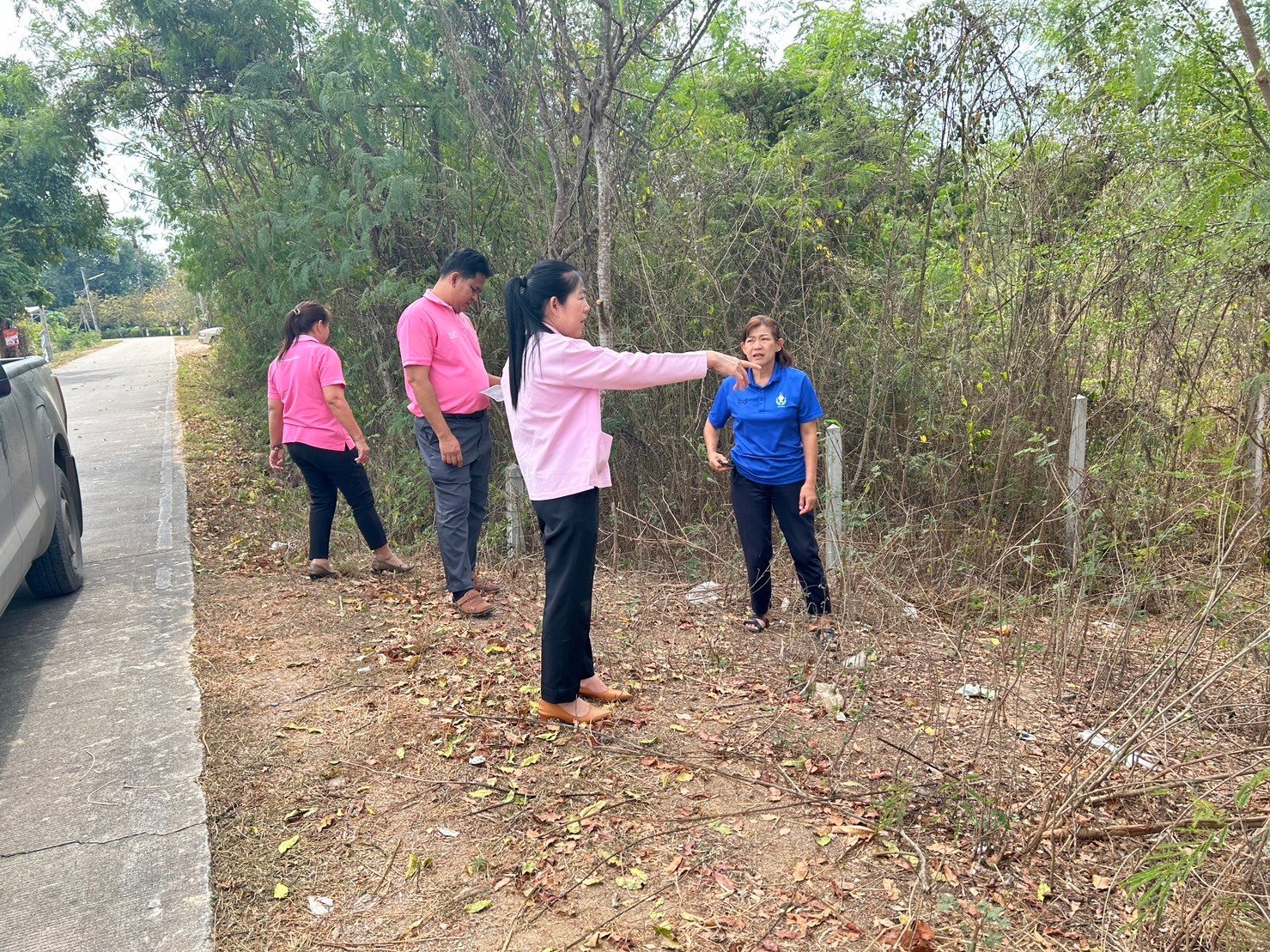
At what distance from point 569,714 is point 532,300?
67.9 inches

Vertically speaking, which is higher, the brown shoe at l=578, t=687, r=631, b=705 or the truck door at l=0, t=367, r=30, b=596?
the truck door at l=0, t=367, r=30, b=596

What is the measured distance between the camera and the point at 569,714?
3.93 meters

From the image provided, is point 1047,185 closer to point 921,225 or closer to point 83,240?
point 921,225

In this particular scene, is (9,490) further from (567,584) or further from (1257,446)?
(1257,446)

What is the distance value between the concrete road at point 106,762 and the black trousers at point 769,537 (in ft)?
9.39

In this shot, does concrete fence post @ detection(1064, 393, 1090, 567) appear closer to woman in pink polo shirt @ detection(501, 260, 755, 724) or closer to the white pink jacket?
woman in pink polo shirt @ detection(501, 260, 755, 724)

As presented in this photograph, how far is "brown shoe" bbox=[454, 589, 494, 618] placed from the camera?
5.35 metres

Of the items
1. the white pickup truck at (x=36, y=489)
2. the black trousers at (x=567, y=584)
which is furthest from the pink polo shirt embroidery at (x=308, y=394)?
the black trousers at (x=567, y=584)

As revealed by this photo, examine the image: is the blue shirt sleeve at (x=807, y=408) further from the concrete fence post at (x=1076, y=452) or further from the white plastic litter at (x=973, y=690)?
the concrete fence post at (x=1076, y=452)

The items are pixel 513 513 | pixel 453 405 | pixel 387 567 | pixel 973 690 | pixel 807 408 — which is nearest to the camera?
pixel 973 690

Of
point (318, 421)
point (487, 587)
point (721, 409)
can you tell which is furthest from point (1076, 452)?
point (318, 421)

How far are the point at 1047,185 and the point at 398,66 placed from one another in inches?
192

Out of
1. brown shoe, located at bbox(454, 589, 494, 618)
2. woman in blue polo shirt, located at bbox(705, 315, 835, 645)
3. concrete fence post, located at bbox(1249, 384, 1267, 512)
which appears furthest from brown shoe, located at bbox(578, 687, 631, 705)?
concrete fence post, located at bbox(1249, 384, 1267, 512)

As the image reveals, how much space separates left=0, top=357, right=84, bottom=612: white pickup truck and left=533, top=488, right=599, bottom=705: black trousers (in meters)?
2.81
